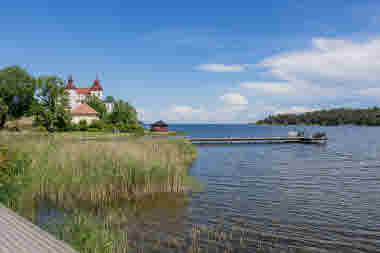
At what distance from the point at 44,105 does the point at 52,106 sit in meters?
2.23

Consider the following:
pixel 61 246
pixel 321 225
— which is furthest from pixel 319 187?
pixel 61 246

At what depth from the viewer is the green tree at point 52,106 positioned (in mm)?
56969

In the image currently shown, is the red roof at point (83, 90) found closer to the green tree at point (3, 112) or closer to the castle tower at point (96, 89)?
the castle tower at point (96, 89)

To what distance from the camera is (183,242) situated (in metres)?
8.16

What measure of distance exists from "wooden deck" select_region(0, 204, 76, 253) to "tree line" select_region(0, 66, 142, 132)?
49068 millimetres

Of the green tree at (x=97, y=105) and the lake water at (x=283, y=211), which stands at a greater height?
the green tree at (x=97, y=105)

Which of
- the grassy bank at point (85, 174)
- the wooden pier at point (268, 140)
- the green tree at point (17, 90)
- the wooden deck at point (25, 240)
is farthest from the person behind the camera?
the green tree at point (17, 90)

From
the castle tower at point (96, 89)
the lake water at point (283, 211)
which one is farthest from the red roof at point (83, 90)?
the lake water at point (283, 211)

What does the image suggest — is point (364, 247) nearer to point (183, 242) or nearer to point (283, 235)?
point (283, 235)

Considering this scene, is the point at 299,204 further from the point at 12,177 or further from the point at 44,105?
the point at 44,105

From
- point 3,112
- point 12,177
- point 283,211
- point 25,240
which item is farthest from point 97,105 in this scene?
point 25,240

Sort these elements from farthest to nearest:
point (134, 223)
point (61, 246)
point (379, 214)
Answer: point (379, 214) < point (134, 223) < point (61, 246)

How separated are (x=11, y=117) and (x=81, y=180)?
6348 cm

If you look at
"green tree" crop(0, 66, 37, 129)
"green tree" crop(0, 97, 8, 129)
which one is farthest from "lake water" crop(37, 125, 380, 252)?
"green tree" crop(0, 66, 37, 129)
